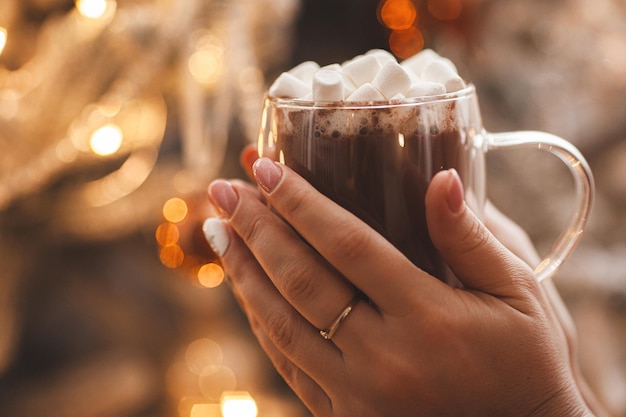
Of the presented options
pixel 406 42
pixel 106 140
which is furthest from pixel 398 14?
pixel 106 140

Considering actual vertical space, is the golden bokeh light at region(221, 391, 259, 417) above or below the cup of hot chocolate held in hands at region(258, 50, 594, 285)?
below

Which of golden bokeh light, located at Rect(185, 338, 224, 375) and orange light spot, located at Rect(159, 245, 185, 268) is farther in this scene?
golden bokeh light, located at Rect(185, 338, 224, 375)

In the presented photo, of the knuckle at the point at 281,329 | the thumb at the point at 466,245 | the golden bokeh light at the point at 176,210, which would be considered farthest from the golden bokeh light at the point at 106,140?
the thumb at the point at 466,245

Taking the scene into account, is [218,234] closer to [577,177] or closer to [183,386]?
[577,177]

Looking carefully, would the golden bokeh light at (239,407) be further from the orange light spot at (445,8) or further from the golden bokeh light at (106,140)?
the orange light spot at (445,8)

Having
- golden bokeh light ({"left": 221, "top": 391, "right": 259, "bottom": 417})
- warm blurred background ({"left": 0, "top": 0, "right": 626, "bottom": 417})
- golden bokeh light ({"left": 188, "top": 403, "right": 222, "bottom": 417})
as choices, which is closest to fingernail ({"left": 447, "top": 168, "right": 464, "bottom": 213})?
warm blurred background ({"left": 0, "top": 0, "right": 626, "bottom": 417})

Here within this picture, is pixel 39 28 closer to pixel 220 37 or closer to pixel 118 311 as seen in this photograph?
pixel 220 37

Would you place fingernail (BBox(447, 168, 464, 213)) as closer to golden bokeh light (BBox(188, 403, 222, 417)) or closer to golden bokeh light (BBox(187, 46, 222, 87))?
golden bokeh light (BBox(187, 46, 222, 87))
